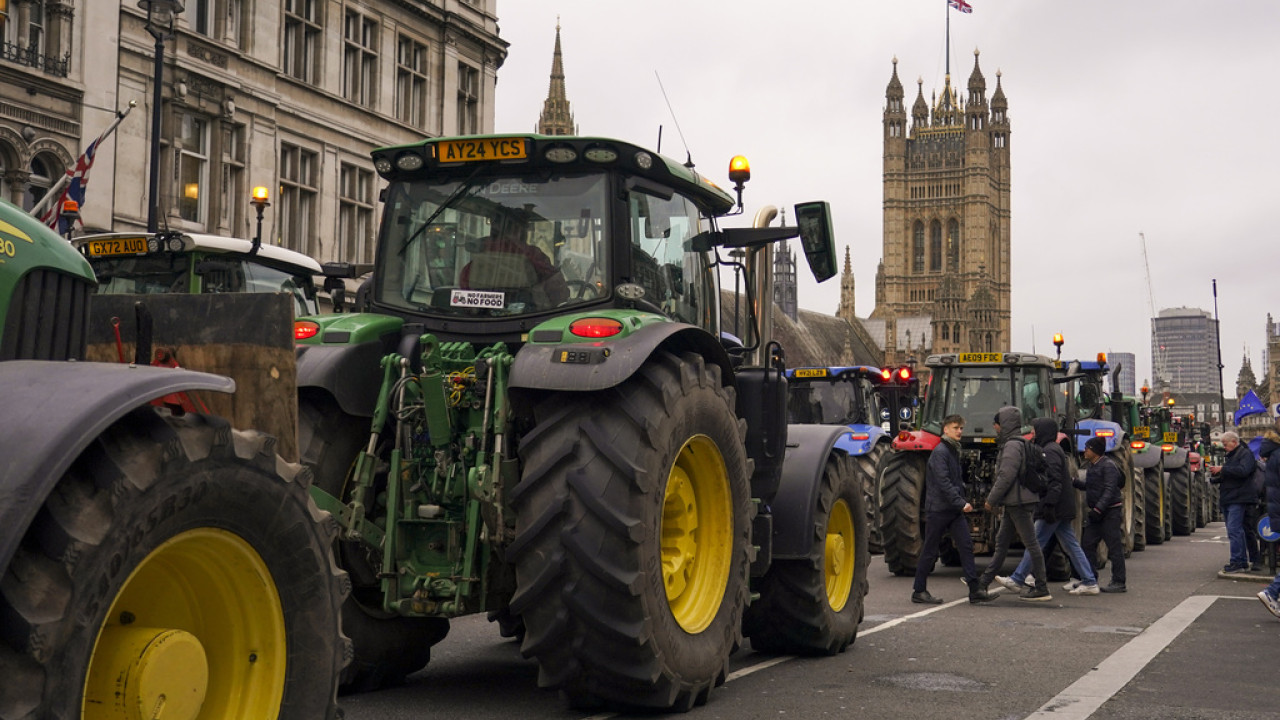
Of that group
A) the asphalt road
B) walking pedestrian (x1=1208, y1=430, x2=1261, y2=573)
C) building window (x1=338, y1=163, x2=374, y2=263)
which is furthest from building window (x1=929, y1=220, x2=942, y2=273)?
the asphalt road

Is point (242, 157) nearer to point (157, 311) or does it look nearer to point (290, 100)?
point (290, 100)

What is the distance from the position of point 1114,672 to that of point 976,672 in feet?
2.74

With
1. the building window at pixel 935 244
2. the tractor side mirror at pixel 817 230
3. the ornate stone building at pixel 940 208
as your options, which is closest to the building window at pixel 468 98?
the tractor side mirror at pixel 817 230

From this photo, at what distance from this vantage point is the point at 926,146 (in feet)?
466

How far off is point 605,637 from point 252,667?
7.55ft

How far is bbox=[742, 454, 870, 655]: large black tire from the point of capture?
335 inches

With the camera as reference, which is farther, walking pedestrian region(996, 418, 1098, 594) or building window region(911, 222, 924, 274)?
building window region(911, 222, 924, 274)

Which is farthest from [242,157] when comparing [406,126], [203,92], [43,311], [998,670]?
[43,311]

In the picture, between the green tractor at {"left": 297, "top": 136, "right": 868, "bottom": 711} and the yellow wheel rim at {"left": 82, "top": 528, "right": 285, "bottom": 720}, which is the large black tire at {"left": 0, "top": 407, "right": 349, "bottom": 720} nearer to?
the yellow wheel rim at {"left": 82, "top": 528, "right": 285, "bottom": 720}

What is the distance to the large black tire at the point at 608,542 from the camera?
6082 mm

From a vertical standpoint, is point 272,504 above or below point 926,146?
below

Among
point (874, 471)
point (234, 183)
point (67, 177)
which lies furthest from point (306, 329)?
point (234, 183)

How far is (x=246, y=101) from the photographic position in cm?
2752

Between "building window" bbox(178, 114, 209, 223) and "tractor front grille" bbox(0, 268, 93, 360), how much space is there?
71.8 feet
